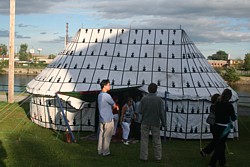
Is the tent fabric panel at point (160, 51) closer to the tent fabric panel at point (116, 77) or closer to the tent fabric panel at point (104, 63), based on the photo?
the tent fabric panel at point (116, 77)

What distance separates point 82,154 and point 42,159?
983mm

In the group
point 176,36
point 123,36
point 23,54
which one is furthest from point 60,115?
point 23,54

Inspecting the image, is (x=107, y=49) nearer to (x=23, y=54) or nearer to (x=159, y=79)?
(x=159, y=79)

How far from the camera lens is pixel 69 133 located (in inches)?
362

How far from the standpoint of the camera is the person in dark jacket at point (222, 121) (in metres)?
6.32

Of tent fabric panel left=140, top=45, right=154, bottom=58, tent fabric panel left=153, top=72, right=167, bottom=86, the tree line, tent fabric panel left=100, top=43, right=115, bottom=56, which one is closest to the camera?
tent fabric panel left=153, top=72, right=167, bottom=86

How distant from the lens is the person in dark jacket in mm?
6320

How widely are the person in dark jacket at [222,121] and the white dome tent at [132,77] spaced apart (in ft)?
12.7

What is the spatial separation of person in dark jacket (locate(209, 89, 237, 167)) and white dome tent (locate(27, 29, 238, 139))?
12.7 ft

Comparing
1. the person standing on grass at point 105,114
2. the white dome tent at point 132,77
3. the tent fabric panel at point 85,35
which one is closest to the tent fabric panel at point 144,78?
the white dome tent at point 132,77

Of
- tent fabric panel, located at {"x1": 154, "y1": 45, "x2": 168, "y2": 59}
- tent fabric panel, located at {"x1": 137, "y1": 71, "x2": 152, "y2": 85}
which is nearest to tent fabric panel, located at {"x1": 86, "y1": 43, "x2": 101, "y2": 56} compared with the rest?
tent fabric panel, located at {"x1": 137, "y1": 71, "x2": 152, "y2": 85}

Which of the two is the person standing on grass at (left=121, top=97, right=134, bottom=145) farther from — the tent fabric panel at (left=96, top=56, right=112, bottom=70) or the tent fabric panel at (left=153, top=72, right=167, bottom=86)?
the tent fabric panel at (left=96, top=56, right=112, bottom=70)

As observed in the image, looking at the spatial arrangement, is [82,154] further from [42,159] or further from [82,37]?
[82,37]

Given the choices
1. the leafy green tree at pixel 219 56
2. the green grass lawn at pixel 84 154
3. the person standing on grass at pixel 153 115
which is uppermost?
the leafy green tree at pixel 219 56
